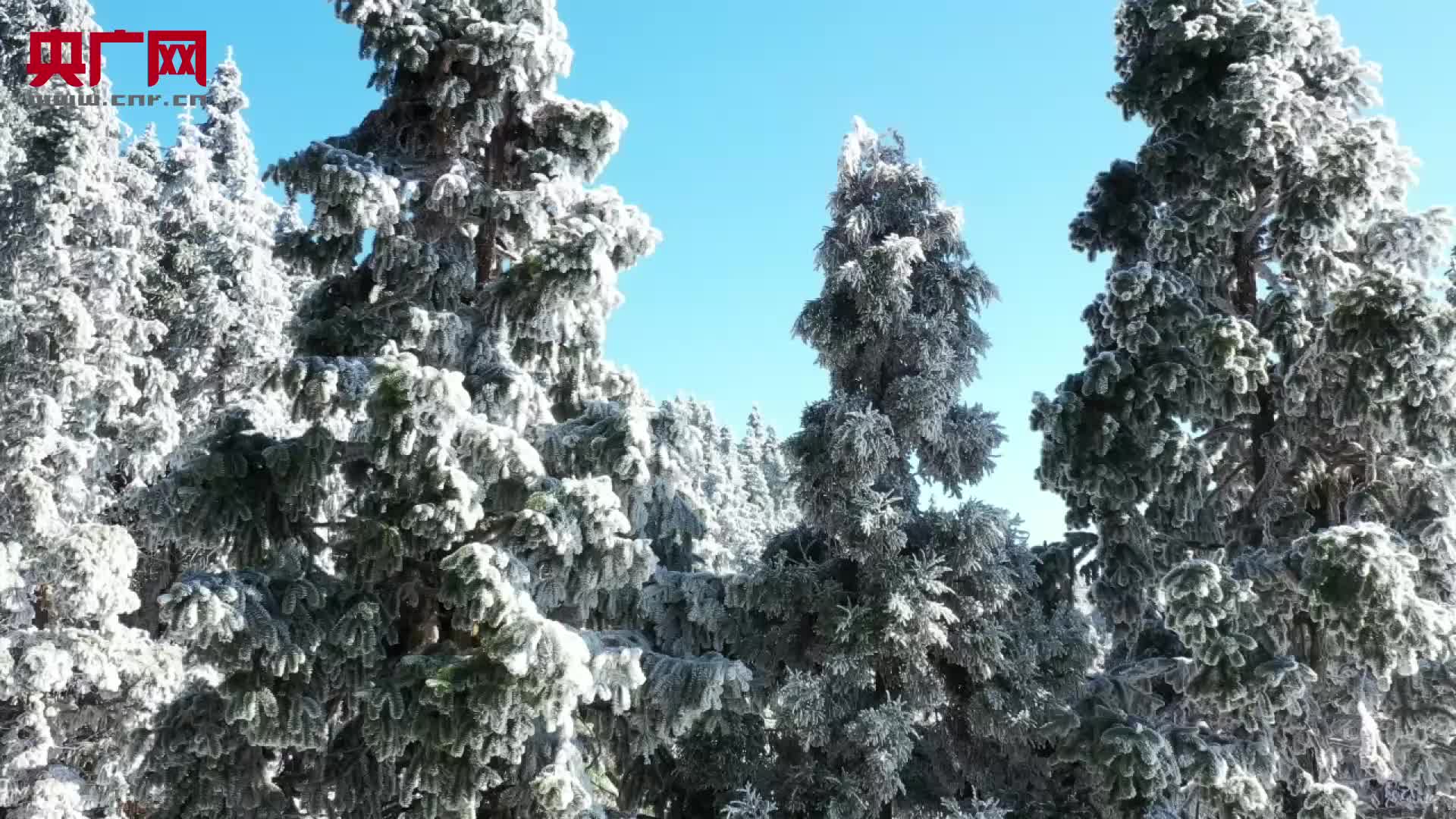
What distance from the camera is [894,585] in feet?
38.2

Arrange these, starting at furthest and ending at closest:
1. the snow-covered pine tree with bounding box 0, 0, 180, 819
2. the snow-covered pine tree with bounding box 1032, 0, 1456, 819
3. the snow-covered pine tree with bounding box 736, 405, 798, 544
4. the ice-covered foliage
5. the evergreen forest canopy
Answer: the snow-covered pine tree with bounding box 736, 405, 798, 544
the snow-covered pine tree with bounding box 0, 0, 180, 819
the ice-covered foliage
the snow-covered pine tree with bounding box 1032, 0, 1456, 819
the evergreen forest canopy

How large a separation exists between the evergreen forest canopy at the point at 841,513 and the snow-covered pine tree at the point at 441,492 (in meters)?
0.04

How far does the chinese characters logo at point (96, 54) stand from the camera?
17297mm

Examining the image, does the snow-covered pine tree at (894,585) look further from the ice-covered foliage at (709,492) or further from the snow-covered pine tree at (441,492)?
the snow-covered pine tree at (441,492)

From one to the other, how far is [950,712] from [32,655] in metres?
12.1

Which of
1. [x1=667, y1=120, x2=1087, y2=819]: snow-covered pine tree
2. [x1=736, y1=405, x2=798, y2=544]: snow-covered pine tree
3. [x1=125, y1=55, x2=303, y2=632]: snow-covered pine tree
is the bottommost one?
[x1=667, y1=120, x2=1087, y2=819]: snow-covered pine tree

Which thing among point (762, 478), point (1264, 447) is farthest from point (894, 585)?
point (762, 478)

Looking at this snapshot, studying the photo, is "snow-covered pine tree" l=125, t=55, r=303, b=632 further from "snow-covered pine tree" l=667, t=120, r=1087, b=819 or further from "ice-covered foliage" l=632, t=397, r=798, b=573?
"snow-covered pine tree" l=667, t=120, r=1087, b=819

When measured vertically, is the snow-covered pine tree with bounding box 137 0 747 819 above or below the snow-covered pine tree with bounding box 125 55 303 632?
below

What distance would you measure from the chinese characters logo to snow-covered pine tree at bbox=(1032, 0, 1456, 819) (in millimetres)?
14170

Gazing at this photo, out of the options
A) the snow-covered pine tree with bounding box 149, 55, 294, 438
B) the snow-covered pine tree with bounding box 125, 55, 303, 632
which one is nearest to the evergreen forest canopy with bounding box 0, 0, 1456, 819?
the snow-covered pine tree with bounding box 125, 55, 303, 632

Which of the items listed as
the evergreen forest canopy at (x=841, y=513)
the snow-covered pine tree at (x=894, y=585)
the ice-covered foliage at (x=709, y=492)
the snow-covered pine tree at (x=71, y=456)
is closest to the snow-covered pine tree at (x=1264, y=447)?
the evergreen forest canopy at (x=841, y=513)

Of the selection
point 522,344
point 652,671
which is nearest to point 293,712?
point 652,671

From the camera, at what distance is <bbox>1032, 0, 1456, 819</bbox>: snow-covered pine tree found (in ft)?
30.8
